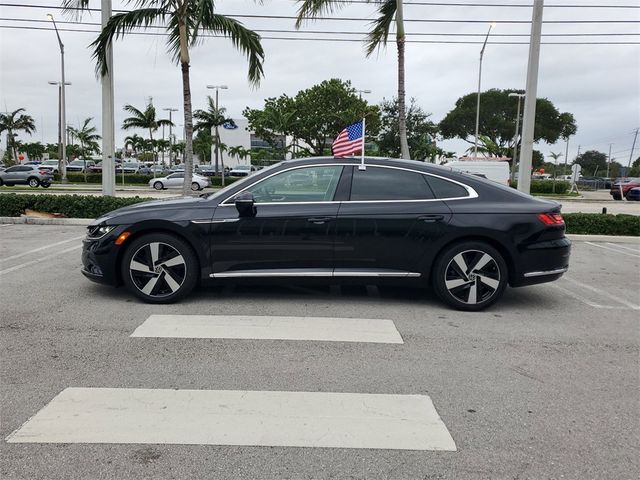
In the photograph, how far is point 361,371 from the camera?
3.82 m

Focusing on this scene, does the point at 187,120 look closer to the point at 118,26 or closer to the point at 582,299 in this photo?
the point at 118,26

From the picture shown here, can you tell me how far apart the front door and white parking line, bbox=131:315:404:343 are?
0.54 m

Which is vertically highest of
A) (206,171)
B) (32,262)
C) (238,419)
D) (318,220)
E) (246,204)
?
(206,171)

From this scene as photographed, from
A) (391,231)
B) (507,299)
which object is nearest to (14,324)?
(391,231)

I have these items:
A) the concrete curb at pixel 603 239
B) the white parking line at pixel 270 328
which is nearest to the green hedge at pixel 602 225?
the concrete curb at pixel 603 239

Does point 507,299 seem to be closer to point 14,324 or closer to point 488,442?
point 488,442

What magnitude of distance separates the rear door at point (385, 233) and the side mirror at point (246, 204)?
882mm

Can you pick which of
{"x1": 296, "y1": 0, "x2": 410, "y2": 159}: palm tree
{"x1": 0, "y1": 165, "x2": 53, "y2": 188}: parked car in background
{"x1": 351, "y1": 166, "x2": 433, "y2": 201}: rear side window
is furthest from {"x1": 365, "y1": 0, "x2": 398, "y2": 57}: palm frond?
{"x1": 0, "y1": 165, "x2": 53, "y2": 188}: parked car in background

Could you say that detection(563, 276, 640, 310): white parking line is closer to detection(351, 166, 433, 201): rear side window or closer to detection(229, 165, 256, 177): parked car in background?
detection(351, 166, 433, 201): rear side window

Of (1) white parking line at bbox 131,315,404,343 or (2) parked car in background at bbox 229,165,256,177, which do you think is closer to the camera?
(1) white parking line at bbox 131,315,404,343

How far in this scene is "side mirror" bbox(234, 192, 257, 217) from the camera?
5.19 m

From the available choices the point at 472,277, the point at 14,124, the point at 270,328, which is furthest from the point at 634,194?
the point at 14,124

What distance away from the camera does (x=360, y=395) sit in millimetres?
3430

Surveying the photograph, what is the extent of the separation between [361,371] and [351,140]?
4.85 meters
